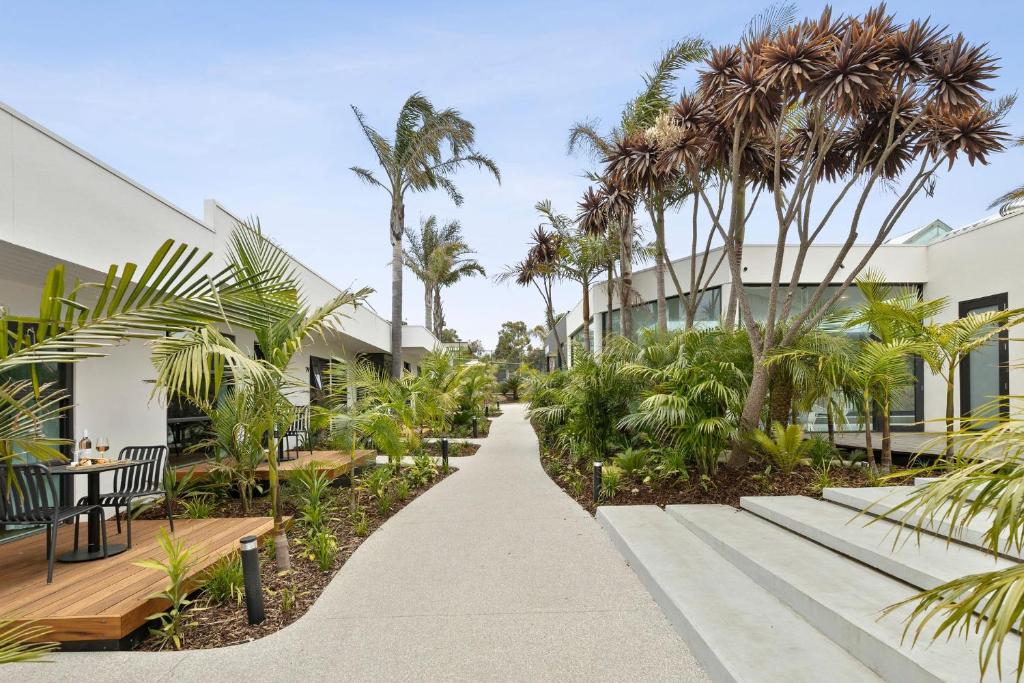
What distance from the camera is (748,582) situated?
437 centimetres

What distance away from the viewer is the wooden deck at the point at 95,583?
357 centimetres

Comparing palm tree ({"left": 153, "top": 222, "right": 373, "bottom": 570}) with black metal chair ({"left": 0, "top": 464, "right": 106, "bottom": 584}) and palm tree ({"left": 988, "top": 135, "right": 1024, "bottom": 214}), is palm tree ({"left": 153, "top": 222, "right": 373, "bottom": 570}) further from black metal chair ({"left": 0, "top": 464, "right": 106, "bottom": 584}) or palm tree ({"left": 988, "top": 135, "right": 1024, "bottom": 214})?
palm tree ({"left": 988, "top": 135, "right": 1024, "bottom": 214})

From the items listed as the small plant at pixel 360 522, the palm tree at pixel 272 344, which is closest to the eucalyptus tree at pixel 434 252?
the small plant at pixel 360 522

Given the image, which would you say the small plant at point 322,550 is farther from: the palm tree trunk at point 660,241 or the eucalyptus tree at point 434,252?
the eucalyptus tree at point 434,252

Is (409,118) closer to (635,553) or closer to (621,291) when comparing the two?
Answer: (621,291)

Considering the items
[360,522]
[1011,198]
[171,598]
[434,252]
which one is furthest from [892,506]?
[434,252]

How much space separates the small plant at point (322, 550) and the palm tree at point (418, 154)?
10.9m

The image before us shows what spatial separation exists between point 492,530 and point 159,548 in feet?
11.0

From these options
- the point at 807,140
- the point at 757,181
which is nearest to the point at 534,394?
the point at 757,181

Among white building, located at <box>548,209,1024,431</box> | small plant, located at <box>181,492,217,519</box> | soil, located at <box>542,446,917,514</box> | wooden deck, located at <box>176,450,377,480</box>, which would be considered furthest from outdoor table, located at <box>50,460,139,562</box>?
white building, located at <box>548,209,1024,431</box>

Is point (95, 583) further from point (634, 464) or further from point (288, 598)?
point (634, 464)

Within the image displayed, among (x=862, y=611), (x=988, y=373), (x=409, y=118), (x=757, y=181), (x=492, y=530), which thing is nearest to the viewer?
(x=862, y=611)

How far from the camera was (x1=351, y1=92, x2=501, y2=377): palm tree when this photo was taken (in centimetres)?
1401

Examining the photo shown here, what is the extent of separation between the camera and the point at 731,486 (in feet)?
23.4
